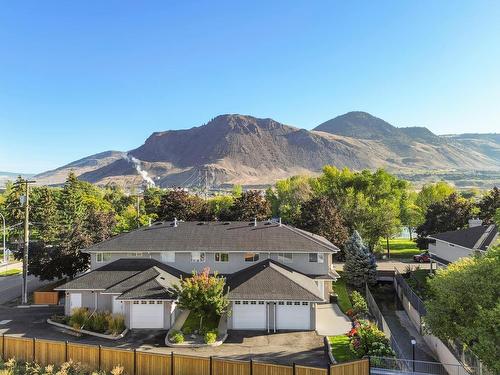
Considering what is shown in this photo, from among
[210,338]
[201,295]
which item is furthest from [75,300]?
[210,338]

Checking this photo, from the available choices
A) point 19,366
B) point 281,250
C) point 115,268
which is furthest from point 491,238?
point 19,366

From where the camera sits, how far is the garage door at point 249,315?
25.4m

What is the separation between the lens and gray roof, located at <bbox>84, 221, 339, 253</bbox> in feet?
101

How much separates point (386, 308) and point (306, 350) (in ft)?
55.2

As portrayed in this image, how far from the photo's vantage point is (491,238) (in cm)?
3294

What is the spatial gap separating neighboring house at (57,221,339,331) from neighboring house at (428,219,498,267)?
484 inches

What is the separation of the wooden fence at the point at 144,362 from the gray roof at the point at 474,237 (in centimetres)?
2282

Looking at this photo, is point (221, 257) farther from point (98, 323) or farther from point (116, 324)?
point (98, 323)

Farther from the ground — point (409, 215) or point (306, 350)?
point (409, 215)

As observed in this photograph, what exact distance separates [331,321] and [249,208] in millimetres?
25003

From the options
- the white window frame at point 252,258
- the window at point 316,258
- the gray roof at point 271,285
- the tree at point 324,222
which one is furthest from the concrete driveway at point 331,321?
the tree at point 324,222

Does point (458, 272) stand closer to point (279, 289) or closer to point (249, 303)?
point (279, 289)

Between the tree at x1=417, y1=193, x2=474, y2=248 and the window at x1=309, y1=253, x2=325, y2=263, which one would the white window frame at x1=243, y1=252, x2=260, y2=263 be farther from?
the tree at x1=417, y1=193, x2=474, y2=248

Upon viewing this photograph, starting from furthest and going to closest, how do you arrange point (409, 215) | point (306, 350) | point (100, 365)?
point (409, 215) → point (306, 350) → point (100, 365)
